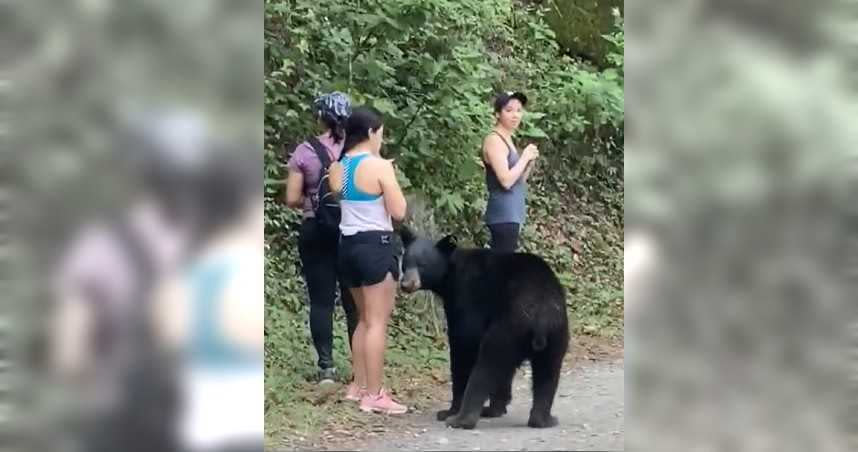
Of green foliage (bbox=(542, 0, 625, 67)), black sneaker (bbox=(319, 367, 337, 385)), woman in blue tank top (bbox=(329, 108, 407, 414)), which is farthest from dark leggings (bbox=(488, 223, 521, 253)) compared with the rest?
green foliage (bbox=(542, 0, 625, 67))

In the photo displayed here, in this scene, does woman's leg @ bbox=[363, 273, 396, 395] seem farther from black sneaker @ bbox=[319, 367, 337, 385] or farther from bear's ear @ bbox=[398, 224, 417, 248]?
black sneaker @ bbox=[319, 367, 337, 385]

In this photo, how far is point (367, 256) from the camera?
18.6 feet

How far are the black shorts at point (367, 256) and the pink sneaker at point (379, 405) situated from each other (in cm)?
68

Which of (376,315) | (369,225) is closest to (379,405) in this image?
(376,315)

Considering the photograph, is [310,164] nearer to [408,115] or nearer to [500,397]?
[500,397]

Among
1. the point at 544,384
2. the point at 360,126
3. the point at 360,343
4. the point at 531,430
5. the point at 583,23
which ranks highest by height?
the point at 583,23

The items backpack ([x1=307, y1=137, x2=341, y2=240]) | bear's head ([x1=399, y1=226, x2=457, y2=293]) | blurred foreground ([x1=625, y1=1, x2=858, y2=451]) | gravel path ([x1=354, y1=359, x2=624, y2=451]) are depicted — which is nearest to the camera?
blurred foreground ([x1=625, y1=1, x2=858, y2=451])

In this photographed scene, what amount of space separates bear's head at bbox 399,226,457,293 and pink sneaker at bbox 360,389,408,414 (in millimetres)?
645

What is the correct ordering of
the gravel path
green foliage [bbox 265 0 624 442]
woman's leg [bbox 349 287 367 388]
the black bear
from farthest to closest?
green foliage [bbox 265 0 624 442]
woman's leg [bbox 349 287 367 388]
the black bear
the gravel path

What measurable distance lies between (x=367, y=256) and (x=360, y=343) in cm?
62

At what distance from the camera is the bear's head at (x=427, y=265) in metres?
6.04

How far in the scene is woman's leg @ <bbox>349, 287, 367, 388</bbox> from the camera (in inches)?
233

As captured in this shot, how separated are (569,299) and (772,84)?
710cm

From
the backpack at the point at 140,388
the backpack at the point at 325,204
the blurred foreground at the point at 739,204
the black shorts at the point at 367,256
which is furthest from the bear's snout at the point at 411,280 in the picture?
the backpack at the point at 140,388
